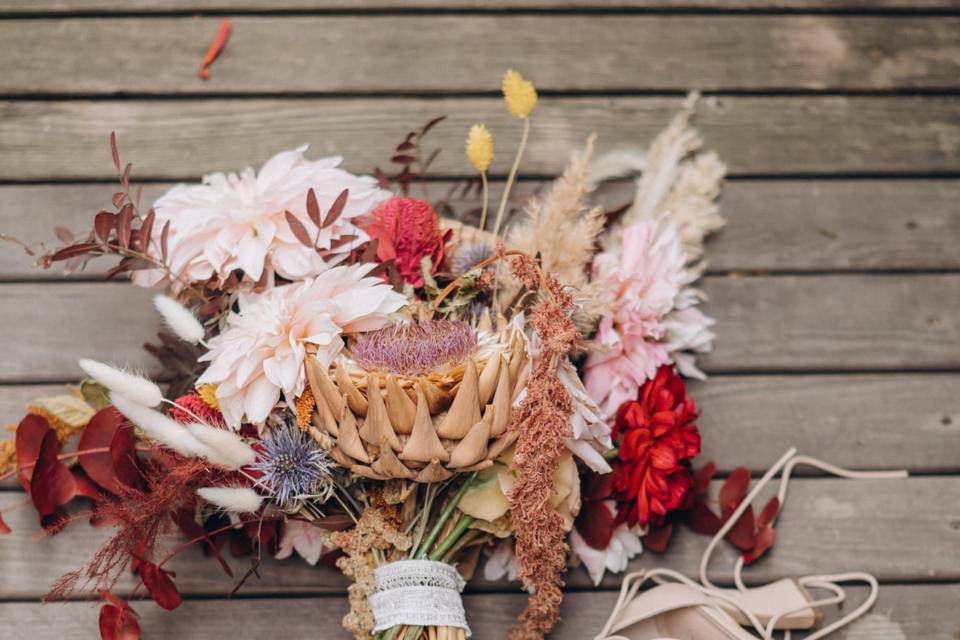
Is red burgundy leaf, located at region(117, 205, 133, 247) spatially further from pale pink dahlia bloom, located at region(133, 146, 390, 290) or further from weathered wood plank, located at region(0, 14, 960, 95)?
weathered wood plank, located at region(0, 14, 960, 95)

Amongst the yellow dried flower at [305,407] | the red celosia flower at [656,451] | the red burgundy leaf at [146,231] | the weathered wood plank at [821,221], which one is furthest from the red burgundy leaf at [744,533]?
the red burgundy leaf at [146,231]

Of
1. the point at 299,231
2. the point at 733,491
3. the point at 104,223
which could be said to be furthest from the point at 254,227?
the point at 733,491

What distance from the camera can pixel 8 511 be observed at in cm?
104

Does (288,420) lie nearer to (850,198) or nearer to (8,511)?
(8,511)

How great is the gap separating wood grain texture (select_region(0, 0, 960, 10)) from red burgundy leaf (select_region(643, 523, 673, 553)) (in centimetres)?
77

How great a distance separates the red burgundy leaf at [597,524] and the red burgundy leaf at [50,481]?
2.12 feet

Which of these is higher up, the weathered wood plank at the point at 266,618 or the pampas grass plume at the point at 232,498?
the pampas grass plume at the point at 232,498

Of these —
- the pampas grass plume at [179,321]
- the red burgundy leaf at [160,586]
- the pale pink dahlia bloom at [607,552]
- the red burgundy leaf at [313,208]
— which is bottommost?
the red burgundy leaf at [160,586]

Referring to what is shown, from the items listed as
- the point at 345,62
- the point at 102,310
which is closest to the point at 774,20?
the point at 345,62

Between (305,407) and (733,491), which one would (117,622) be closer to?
(305,407)

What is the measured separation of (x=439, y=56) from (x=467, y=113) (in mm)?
98

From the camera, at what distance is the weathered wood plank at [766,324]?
1102 millimetres

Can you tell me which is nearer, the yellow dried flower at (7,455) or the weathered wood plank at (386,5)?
the yellow dried flower at (7,455)

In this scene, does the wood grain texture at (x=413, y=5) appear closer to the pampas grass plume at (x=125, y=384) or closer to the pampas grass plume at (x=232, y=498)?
the pampas grass plume at (x=125, y=384)
